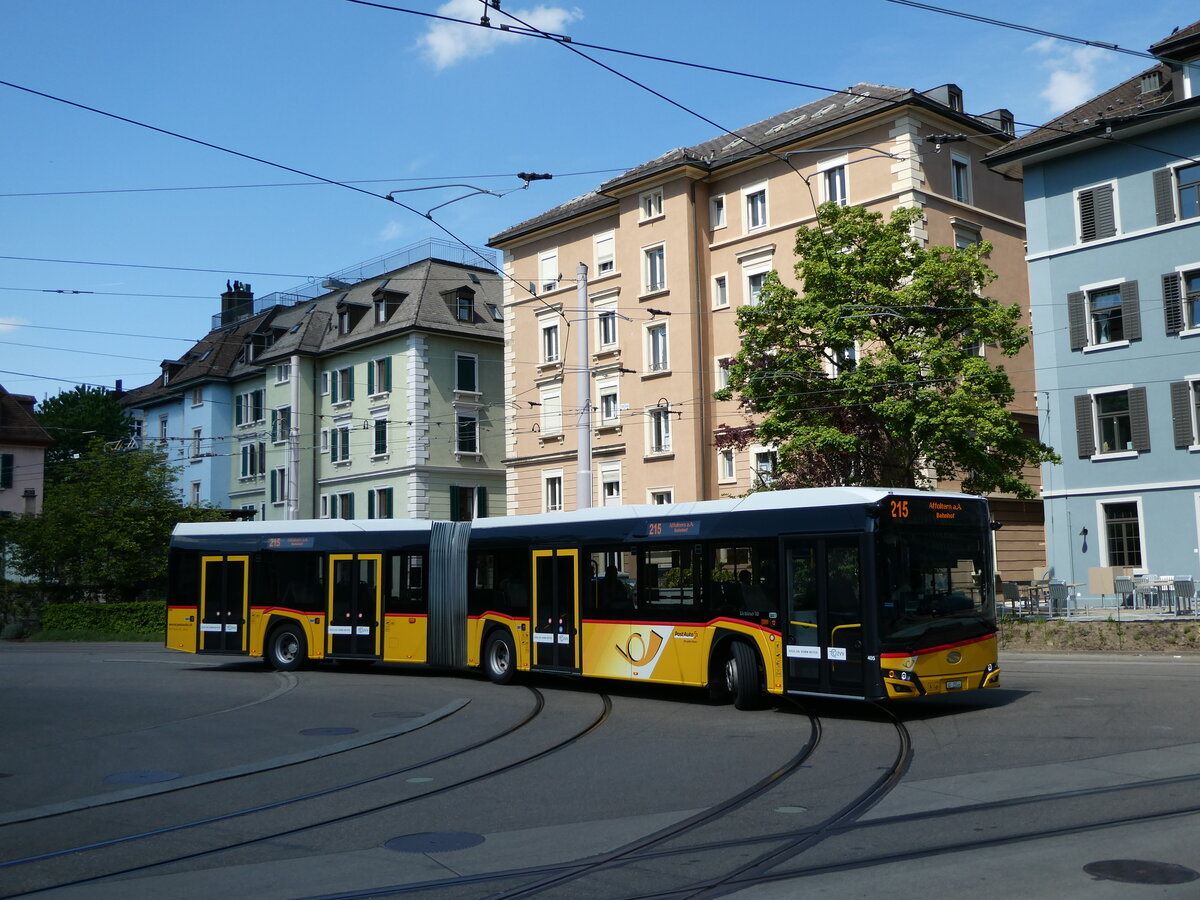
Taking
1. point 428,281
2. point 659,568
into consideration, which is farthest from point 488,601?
point 428,281

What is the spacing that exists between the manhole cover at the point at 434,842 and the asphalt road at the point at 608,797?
0.04 meters

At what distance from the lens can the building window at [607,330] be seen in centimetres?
4566

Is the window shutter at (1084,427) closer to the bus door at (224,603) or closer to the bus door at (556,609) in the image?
the bus door at (556,609)

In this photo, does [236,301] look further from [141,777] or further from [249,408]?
[141,777]

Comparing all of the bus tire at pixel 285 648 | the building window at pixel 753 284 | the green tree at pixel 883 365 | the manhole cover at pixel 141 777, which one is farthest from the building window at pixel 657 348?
the manhole cover at pixel 141 777

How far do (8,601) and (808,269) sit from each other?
3494cm

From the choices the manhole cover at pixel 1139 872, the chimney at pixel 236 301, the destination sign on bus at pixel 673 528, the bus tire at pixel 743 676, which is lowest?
the manhole cover at pixel 1139 872

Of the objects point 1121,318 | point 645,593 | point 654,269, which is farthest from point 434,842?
point 654,269

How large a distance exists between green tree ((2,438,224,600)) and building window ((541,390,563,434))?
13104mm

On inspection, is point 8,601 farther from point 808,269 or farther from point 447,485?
point 808,269

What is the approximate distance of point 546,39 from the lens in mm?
16656

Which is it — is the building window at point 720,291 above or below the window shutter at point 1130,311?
above

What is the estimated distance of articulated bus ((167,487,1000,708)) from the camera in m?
15.5

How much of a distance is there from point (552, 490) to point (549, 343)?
226 inches
